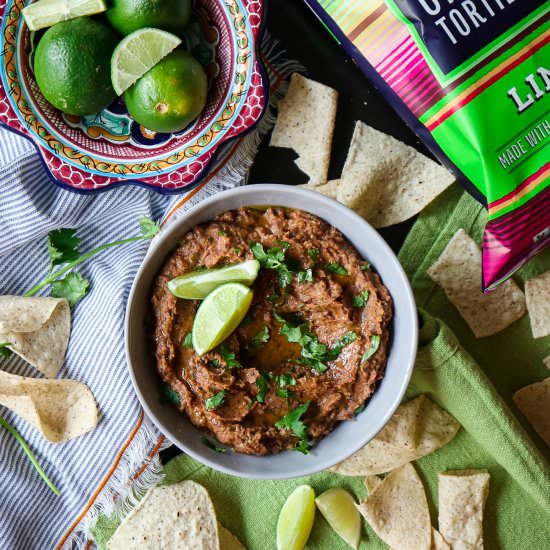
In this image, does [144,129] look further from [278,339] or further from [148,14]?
[278,339]

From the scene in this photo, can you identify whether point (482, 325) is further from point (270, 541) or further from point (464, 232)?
point (270, 541)

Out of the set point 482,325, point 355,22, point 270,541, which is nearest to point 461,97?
point 355,22

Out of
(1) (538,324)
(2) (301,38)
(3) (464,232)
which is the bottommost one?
(1) (538,324)

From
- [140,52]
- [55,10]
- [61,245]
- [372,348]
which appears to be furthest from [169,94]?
[372,348]

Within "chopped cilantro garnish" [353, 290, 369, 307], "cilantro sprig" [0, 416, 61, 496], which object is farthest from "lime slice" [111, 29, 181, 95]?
"cilantro sprig" [0, 416, 61, 496]

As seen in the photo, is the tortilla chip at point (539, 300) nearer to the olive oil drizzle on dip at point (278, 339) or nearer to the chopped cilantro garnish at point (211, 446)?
the olive oil drizzle on dip at point (278, 339)

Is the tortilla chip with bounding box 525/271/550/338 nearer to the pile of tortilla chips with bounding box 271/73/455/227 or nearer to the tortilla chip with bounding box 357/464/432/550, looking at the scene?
the pile of tortilla chips with bounding box 271/73/455/227

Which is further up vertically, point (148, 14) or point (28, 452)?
point (148, 14)
